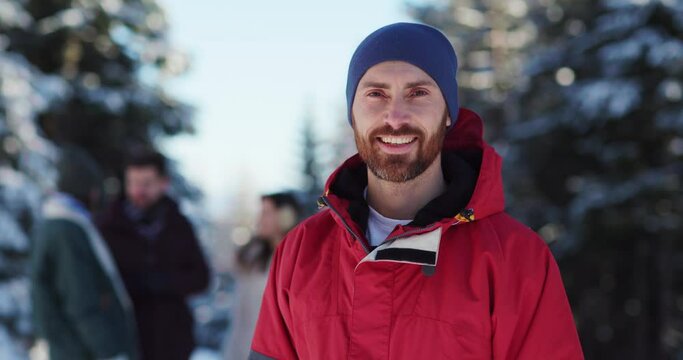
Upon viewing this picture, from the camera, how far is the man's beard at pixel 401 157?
7.34 ft

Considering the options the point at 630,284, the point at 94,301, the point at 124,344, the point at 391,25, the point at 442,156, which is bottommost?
the point at 630,284

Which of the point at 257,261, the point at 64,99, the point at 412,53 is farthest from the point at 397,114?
the point at 64,99

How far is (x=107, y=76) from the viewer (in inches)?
498

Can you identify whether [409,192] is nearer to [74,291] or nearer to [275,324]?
[275,324]

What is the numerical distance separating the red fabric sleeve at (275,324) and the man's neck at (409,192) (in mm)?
411

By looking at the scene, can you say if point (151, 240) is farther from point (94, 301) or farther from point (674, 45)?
point (674, 45)

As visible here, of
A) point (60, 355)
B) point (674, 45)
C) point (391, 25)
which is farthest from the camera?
point (674, 45)

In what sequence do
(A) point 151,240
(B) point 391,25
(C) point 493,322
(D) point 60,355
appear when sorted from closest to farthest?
(C) point 493,322 → (B) point 391,25 → (D) point 60,355 → (A) point 151,240

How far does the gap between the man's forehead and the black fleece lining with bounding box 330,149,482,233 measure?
0.31 meters

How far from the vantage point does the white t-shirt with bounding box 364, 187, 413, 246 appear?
236 centimetres

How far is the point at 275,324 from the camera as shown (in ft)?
7.86

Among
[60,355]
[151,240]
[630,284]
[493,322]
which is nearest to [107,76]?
[151,240]

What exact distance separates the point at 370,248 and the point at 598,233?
11.7 metres

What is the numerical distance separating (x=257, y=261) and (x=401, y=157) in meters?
3.66
